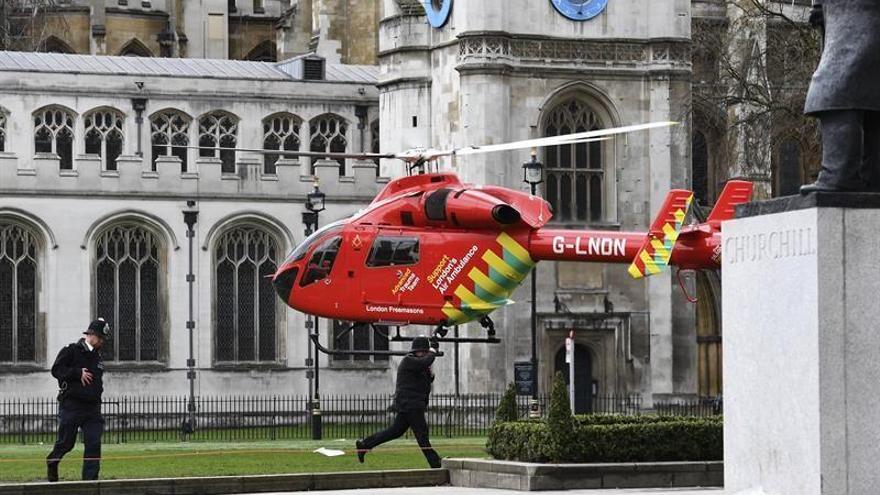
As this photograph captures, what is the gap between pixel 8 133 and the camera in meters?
58.4

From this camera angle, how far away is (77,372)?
28.5 m

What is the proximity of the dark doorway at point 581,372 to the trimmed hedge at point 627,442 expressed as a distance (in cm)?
2928

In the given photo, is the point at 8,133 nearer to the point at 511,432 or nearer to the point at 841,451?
the point at 511,432

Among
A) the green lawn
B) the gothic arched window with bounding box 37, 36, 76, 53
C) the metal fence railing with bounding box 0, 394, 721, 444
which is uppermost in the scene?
the gothic arched window with bounding box 37, 36, 76, 53

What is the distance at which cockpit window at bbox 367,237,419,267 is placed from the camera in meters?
40.9

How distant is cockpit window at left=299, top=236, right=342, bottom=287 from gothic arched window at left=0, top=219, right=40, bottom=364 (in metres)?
15.8

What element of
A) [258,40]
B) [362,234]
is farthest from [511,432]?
[258,40]

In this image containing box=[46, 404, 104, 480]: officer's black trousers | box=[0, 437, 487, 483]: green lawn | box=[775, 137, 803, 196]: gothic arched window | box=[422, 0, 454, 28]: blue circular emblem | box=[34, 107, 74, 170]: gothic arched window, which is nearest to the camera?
box=[46, 404, 104, 480]: officer's black trousers

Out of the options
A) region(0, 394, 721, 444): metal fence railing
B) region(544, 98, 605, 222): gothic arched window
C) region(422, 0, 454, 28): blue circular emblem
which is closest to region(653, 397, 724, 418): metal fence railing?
region(0, 394, 721, 444): metal fence railing

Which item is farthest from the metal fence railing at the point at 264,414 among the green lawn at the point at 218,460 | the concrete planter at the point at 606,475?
the concrete planter at the point at 606,475

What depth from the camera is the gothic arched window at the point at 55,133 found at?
193 feet

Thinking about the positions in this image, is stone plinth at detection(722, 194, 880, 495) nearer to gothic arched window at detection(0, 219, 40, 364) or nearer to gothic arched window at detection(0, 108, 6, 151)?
gothic arched window at detection(0, 219, 40, 364)

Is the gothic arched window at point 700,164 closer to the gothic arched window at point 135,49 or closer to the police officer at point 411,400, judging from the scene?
the gothic arched window at point 135,49

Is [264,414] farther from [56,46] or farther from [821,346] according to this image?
[821,346]
